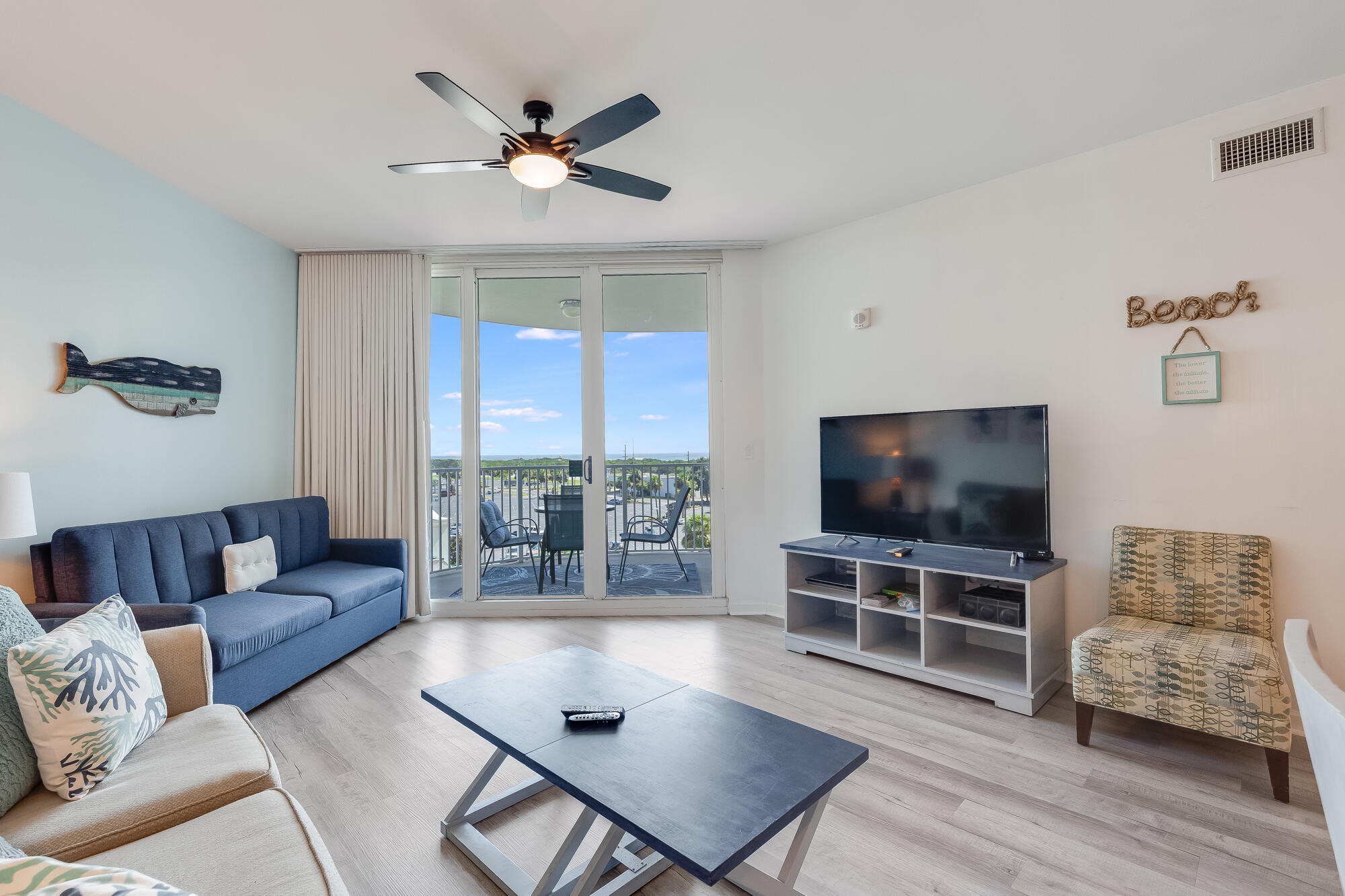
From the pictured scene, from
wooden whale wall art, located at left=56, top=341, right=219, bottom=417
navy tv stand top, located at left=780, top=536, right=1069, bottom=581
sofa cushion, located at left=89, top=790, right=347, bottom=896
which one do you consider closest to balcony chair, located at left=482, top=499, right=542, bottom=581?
wooden whale wall art, located at left=56, top=341, right=219, bottom=417

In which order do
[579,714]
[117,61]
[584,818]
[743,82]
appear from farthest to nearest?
[743,82] → [117,61] → [579,714] → [584,818]

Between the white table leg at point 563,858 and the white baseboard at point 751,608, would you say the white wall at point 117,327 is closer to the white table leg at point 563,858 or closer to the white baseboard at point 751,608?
the white table leg at point 563,858

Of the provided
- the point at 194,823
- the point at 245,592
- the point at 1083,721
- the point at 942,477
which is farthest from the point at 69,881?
the point at 942,477

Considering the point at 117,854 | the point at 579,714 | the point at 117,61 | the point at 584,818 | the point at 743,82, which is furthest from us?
the point at 743,82

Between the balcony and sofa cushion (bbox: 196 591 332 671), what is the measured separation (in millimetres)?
1416

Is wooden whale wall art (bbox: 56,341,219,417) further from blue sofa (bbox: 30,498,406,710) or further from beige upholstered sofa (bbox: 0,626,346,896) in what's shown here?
beige upholstered sofa (bbox: 0,626,346,896)

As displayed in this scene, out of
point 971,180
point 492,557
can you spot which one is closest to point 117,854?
point 492,557

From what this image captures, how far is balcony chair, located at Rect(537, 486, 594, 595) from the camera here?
15.1 ft

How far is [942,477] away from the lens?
3230mm

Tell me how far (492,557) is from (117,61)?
129 inches

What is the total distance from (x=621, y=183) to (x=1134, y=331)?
7.96 ft

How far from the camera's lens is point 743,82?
96.3 inches

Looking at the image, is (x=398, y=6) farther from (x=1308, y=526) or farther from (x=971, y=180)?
(x=1308, y=526)

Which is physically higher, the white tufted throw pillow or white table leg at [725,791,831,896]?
the white tufted throw pillow
